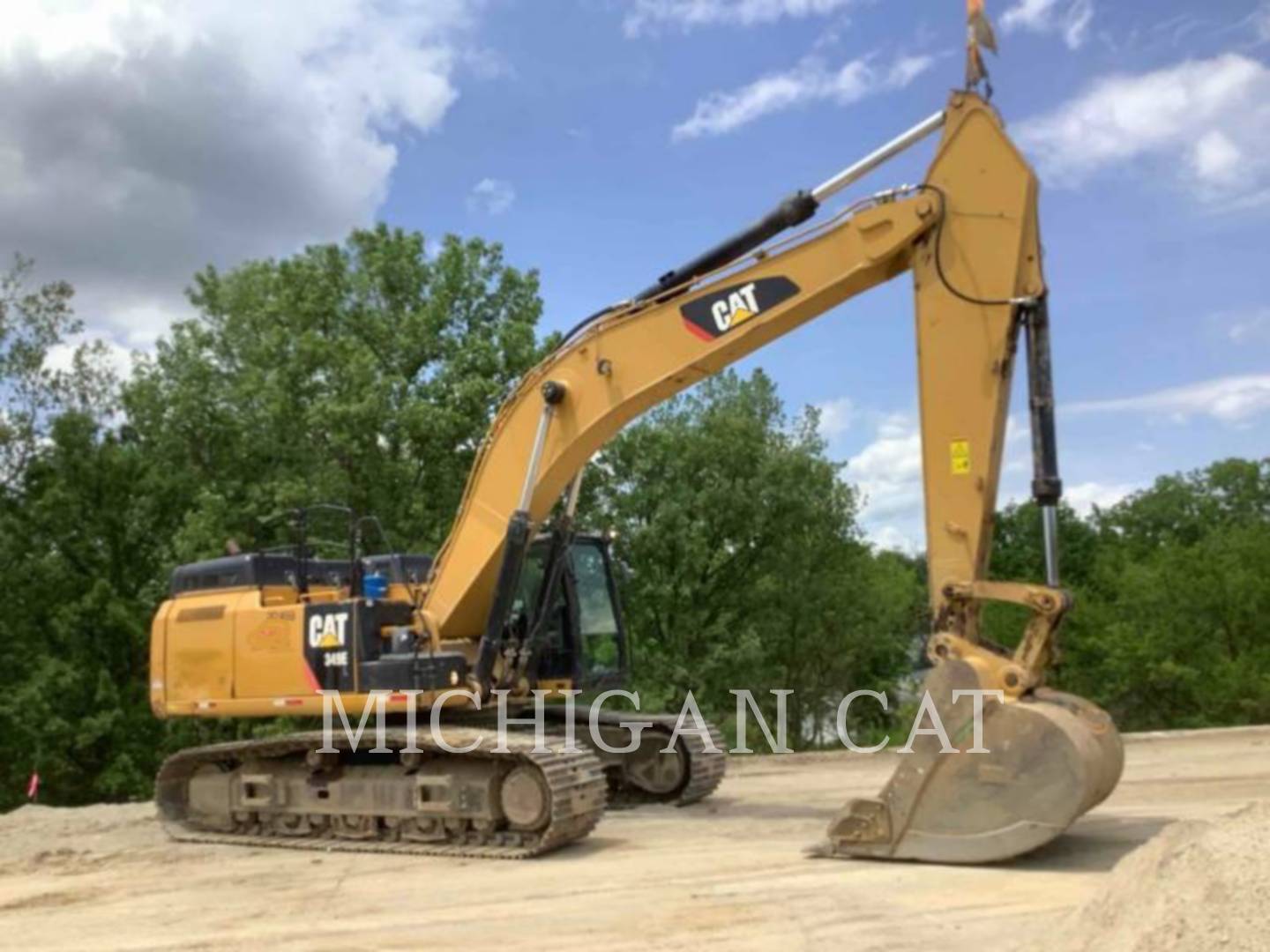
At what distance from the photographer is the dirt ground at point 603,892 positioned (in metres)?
6.16

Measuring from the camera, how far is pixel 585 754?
29.0 feet

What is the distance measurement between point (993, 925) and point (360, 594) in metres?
5.71

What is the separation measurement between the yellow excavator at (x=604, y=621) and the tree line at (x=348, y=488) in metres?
11.2

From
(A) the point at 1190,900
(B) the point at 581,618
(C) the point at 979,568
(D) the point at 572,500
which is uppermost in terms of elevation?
(D) the point at 572,500

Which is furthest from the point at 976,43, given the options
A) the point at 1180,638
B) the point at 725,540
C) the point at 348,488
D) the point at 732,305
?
the point at 1180,638

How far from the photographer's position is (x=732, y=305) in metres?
8.59

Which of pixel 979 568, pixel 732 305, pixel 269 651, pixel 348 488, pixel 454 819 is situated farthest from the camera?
pixel 348 488

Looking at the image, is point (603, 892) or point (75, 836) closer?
point (603, 892)

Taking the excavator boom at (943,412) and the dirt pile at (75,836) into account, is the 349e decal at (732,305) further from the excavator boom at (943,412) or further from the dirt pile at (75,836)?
the dirt pile at (75,836)

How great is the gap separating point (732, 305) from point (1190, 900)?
5010 mm

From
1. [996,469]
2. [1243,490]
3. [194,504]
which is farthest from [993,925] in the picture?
[1243,490]

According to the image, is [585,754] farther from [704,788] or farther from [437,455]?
[437,455]

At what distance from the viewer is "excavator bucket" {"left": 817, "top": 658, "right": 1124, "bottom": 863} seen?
6777 mm

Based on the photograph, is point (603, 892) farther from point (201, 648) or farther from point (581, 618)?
point (201, 648)
